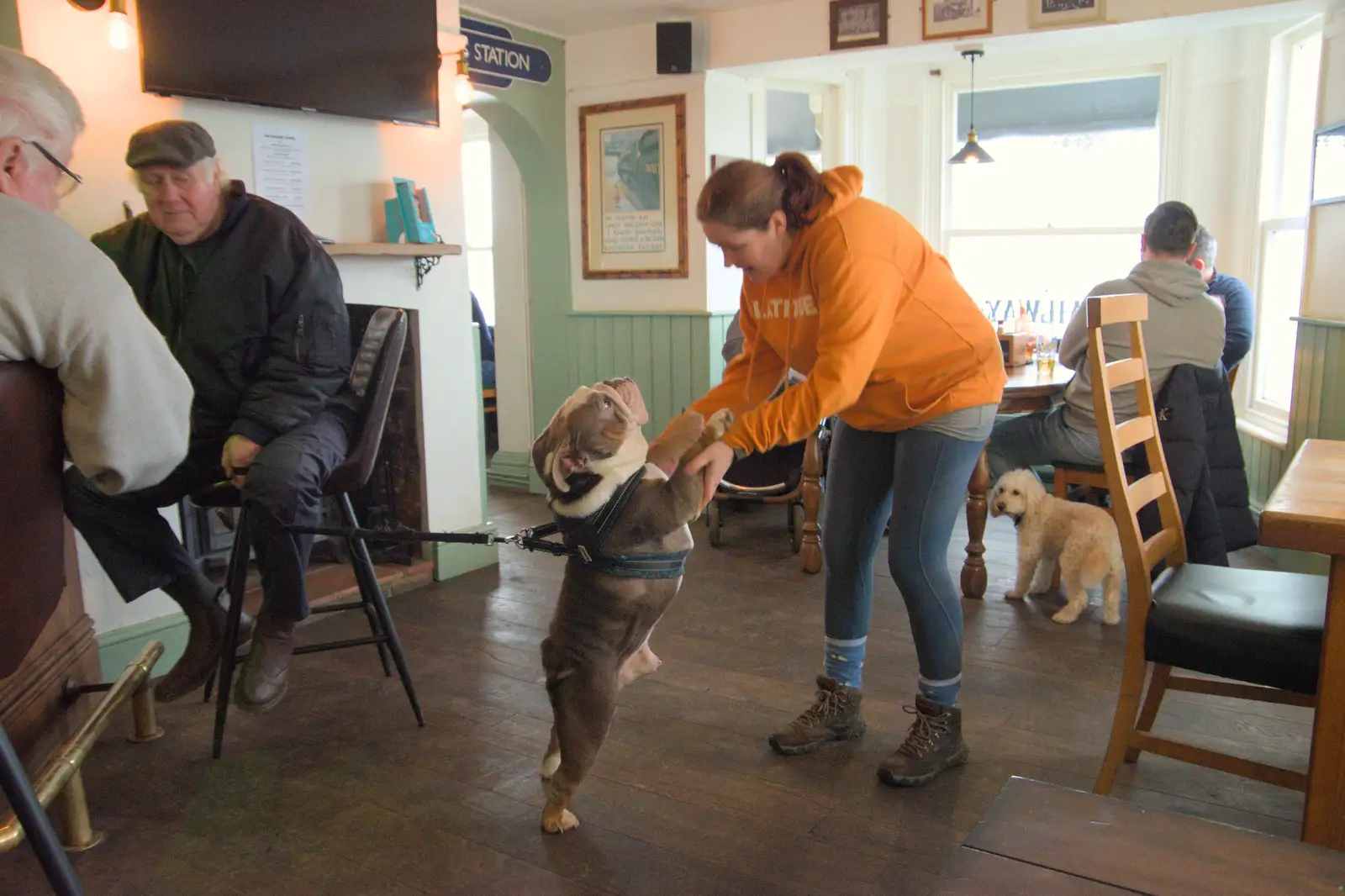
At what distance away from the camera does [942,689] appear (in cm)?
216

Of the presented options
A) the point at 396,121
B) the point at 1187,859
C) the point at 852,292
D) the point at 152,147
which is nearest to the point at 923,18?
the point at 396,121

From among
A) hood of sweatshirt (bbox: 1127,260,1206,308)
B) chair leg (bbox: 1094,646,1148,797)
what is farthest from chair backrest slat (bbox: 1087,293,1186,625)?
hood of sweatshirt (bbox: 1127,260,1206,308)

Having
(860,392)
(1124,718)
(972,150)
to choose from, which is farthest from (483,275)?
(1124,718)

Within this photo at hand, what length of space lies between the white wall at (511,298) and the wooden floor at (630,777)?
243 centimetres

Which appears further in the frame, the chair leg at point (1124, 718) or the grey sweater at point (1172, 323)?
the grey sweater at point (1172, 323)

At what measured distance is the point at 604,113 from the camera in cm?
488

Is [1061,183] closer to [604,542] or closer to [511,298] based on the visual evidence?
[511,298]

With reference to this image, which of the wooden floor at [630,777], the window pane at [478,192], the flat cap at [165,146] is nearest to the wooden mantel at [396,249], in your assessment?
the flat cap at [165,146]

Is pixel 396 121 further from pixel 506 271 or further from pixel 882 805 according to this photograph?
pixel 882 805

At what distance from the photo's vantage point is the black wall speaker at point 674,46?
181 inches

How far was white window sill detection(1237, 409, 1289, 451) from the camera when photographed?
4.09 meters

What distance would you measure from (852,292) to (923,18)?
2962 mm

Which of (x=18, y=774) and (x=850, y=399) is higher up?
(x=850, y=399)

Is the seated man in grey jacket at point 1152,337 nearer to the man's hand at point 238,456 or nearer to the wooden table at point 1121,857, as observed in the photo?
the wooden table at point 1121,857
